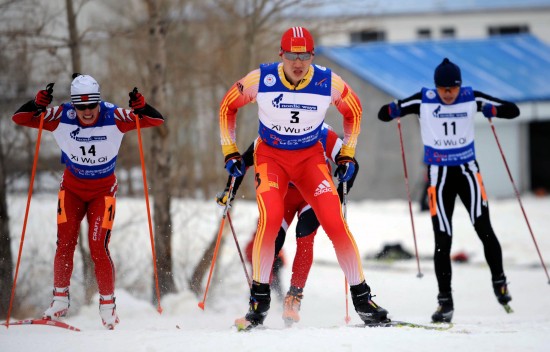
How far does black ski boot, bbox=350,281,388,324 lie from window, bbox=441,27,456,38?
1297 inches

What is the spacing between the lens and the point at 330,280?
577 inches

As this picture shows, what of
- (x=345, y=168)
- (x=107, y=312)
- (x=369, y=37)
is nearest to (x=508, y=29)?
(x=369, y=37)

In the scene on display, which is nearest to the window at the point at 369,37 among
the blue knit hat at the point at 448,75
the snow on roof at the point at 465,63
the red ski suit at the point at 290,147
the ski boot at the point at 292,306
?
the snow on roof at the point at 465,63

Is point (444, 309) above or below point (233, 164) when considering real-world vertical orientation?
below

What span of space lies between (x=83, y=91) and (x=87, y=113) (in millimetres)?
194

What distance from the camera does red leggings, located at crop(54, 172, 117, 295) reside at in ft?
25.1

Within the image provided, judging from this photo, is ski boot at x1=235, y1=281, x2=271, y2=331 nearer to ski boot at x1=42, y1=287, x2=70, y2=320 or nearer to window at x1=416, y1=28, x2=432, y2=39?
ski boot at x1=42, y1=287, x2=70, y2=320

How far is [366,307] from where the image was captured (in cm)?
704

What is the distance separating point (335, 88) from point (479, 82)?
20.6m

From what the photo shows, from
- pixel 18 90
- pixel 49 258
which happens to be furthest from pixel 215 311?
pixel 18 90

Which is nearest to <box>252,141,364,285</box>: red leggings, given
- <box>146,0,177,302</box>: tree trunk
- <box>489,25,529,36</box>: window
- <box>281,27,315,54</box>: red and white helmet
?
<box>281,27,315,54</box>: red and white helmet

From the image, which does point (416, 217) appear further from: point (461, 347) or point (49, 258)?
point (461, 347)

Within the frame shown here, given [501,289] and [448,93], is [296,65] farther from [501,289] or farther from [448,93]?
[501,289]

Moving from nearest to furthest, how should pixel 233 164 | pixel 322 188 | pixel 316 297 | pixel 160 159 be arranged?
pixel 322 188, pixel 233 164, pixel 316 297, pixel 160 159
